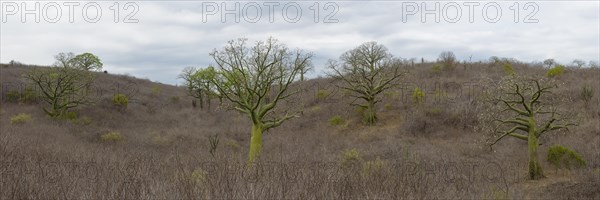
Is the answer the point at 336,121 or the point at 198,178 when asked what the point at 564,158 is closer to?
the point at 198,178

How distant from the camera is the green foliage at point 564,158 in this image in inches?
720

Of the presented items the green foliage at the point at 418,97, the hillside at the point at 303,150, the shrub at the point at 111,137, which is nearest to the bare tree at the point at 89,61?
the hillside at the point at 303,150

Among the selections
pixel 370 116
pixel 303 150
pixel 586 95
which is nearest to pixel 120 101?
pixel 303 150

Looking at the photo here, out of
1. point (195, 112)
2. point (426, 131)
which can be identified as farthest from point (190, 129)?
point (426, 131)

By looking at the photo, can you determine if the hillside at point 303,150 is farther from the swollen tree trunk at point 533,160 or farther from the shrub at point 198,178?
the swollen tree trunk at point 533,160

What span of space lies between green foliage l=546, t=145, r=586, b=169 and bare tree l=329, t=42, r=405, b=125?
49.9 feet

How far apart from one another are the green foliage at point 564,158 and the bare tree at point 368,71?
15223 mm

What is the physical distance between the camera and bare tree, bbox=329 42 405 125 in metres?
33.8

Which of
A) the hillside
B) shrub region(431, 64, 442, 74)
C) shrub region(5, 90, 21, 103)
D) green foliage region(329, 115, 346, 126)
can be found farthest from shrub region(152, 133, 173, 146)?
shrub region(431, 64, 442, 74)

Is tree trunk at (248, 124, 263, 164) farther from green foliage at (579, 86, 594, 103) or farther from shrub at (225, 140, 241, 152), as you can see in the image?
green foliage at (579, 86, 594, 103)

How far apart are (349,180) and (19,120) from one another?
101 ft

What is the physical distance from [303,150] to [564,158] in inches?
516

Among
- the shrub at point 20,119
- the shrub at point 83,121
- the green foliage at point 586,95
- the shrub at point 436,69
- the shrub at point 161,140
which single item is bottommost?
the shrub at point 161,140

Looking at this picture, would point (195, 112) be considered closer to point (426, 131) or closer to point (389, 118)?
point (389, 118)
